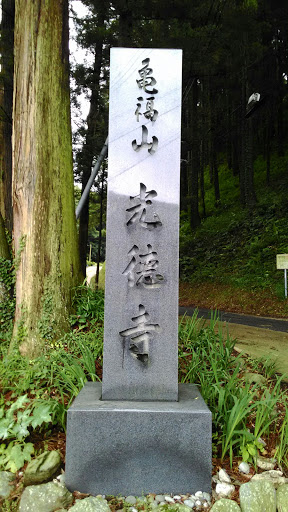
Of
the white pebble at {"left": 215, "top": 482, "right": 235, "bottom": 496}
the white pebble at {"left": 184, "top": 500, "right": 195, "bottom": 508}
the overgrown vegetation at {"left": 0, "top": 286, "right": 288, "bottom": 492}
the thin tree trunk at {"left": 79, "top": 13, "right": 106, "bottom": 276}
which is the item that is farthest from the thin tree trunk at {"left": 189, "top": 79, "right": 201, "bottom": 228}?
the white pebble at {"left": 184, "top": 500, "right": 195, "bottom": 508}

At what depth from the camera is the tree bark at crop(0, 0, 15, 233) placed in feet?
17.8

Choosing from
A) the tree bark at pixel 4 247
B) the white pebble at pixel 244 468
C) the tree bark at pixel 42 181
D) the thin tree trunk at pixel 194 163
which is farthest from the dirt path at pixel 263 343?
the thin tree trunk at pixel 194 163

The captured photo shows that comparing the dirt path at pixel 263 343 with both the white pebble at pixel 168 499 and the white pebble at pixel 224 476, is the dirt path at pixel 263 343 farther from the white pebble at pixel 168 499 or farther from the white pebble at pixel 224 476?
the white pebble at pixel 168 499

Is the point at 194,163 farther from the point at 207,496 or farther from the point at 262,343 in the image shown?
the point at 207,496

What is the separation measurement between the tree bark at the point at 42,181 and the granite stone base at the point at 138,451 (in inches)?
53.6

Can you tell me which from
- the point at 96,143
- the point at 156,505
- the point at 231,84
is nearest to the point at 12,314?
the point at 156,505

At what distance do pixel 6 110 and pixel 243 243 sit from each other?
8.68m

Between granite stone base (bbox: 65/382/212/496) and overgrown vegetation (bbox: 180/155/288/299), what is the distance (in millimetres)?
7150

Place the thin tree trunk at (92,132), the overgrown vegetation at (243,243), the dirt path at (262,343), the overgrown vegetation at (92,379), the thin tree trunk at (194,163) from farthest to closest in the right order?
the thin tree trunk at (194,163)
the overgrown vegetation at (243,243)
the thin tree trunk at (92,132)
the dirt path at (262,343)
the overgrown vegetation at (92,379)

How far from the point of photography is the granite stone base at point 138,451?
7.28 ft

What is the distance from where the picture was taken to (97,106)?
36.6 feet

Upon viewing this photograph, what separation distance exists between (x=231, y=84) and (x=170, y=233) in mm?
16860

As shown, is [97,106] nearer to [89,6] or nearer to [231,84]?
[89,6]

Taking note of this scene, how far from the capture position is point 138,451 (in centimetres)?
224
